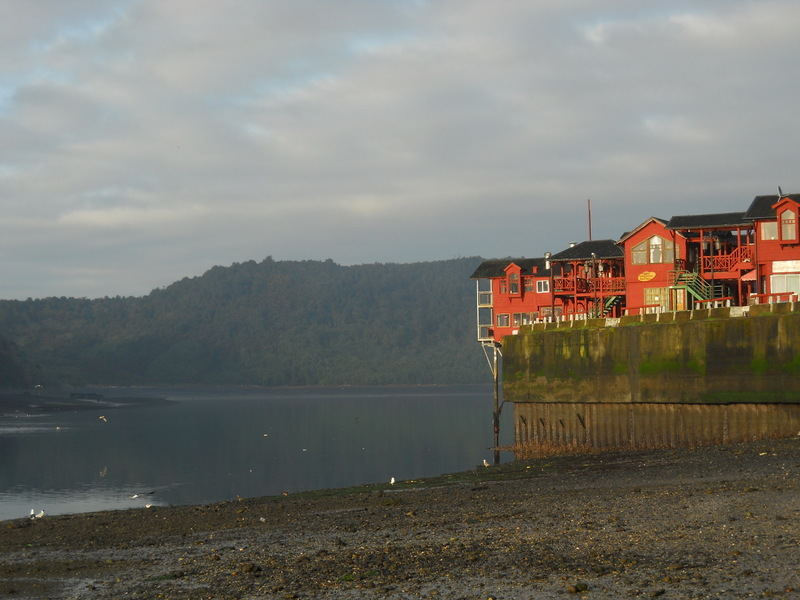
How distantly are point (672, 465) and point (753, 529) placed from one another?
17.2m

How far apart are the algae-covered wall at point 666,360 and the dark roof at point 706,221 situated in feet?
39.8

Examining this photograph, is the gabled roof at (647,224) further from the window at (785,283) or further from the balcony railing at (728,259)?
the window at (785,283)

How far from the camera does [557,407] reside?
62.0m

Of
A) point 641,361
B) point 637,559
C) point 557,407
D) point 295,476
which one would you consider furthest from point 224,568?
point 295,476

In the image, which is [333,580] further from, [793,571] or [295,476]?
[295,476]

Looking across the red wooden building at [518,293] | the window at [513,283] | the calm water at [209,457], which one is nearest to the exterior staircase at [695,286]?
the red wooden building at [518,293]

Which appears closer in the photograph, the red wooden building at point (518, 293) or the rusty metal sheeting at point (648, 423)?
the rusty metal sheeting at point (648, 423)

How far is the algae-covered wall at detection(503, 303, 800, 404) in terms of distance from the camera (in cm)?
4756

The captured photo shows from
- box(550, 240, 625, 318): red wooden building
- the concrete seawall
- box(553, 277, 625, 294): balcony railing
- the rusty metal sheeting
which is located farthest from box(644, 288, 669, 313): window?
the rusty metal sheeting

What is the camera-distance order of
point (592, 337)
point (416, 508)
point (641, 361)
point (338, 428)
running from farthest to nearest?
point (338, 428)
point (592, 337)
point (641, 361)
point (416, 508)

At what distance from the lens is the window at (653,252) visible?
71.4 metres

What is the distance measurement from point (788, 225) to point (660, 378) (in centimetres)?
1451

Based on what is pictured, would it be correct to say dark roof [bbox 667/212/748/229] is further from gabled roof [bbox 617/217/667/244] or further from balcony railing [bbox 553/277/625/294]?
balcony railing [bbox 553/277/625/294]

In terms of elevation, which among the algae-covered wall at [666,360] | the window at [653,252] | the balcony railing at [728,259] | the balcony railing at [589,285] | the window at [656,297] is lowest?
the algae-covered wall at [666,360]
